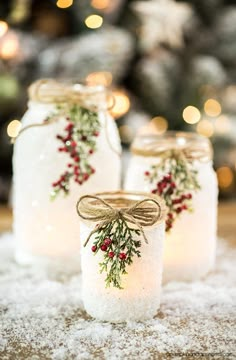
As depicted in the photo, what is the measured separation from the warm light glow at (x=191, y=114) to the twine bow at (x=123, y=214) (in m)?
1.34

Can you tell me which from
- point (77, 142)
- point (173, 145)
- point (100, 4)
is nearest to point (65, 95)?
point (77, 142)

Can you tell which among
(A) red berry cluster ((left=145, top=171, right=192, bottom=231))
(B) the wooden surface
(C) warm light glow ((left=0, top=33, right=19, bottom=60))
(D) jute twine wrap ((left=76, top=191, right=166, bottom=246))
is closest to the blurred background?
(C) warm light glow ((left=0, top=33, right=19, bottom=60))

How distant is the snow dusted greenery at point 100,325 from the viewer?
1.07 m

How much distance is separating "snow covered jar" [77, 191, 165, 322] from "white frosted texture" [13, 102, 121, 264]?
0.22m

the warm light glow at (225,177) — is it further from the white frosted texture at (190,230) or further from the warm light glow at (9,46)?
the white frosted texture at (190,230)

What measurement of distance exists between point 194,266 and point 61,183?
0.34m

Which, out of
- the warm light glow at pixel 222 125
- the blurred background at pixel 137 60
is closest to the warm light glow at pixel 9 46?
the blurred background at pixel 137 60

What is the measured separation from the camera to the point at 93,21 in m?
2.39

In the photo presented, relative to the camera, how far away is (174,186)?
1361 mm

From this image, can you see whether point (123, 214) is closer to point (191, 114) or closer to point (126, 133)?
point (126, 133)

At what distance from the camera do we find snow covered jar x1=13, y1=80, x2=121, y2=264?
141cm

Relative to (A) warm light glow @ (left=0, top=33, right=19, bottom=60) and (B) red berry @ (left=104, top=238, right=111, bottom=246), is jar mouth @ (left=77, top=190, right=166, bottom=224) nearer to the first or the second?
(B) red berry @ (left=104, top=238, right=111, bottom=246)

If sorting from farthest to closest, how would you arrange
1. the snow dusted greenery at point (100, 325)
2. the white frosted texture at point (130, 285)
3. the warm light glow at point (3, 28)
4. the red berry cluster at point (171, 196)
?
the warm light glow at point (3, 28)
the red berry cluster at point (171, 196)
the white frosted texture at point (130, 285)
the snow dusted greenery at point (100, 325)

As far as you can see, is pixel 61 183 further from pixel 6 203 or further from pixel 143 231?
pixel 6 203
